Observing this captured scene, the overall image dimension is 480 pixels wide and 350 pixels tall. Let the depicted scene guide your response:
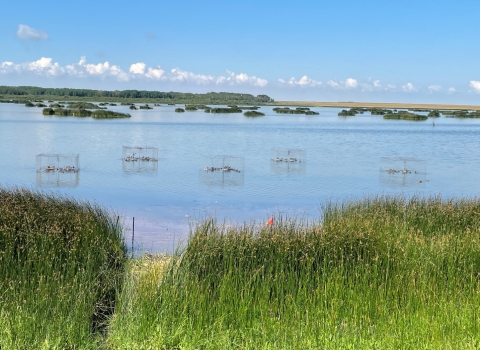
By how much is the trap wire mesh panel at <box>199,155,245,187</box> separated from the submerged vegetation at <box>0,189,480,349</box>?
10988 mm

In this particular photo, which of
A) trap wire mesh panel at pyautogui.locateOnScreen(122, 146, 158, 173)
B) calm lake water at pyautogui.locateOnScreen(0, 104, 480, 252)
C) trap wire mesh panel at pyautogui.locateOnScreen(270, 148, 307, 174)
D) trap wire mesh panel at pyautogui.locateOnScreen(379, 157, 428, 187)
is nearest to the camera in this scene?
calm lake water at pyautogui.locateOnScreen(0, 104, 480, 252)

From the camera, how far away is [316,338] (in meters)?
5.38

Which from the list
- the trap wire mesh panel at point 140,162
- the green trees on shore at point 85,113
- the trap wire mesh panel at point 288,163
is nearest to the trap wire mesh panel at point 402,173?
the trap wire mesh panel at point 288,163

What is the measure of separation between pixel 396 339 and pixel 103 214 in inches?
198

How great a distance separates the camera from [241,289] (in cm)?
621

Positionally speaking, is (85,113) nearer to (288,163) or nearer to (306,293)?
(288,163)

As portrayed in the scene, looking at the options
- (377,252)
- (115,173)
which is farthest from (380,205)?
(115,173)

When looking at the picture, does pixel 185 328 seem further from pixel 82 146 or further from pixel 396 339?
pixel 82 146

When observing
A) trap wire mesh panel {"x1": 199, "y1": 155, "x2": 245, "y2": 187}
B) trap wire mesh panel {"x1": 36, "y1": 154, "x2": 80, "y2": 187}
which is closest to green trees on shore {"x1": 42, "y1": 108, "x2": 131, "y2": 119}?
trap wire mesh panel {"x1": 199, "y1": 155, "x2": 245, "y2": 187}

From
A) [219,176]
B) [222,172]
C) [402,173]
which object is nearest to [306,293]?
[219,176]

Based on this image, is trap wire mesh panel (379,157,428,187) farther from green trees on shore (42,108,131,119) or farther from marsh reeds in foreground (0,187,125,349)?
green trees on shore (42,108,131,119)

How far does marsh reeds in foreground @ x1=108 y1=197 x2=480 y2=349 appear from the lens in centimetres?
548

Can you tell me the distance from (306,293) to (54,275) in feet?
8.61

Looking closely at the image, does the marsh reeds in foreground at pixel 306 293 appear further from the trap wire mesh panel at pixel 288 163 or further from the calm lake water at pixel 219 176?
the trap wire mesh panel at pixel 288 163
